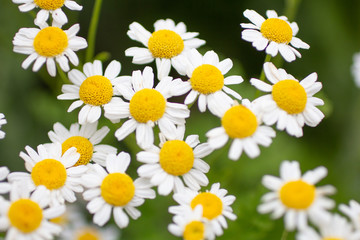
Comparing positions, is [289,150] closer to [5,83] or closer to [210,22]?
[210,22]

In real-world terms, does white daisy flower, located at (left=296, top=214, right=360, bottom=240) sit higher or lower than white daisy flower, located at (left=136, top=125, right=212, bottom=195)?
higher

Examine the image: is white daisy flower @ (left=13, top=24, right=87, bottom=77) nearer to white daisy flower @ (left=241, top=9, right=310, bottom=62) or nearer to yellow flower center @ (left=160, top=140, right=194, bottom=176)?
yellow flower center @ (left=160, top=140, right=194, bottom=176)

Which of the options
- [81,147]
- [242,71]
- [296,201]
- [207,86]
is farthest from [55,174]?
[242,71]

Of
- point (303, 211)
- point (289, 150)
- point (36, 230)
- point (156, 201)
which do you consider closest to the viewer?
point (303, 211)

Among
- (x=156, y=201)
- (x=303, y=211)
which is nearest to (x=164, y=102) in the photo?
(x=303, y=211)

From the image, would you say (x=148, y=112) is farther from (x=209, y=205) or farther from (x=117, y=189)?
(x=209, y=205)

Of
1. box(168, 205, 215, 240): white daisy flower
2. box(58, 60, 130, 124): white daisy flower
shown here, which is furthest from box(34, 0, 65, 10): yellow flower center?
box(168, 205, 215, 240): white daisy flower
